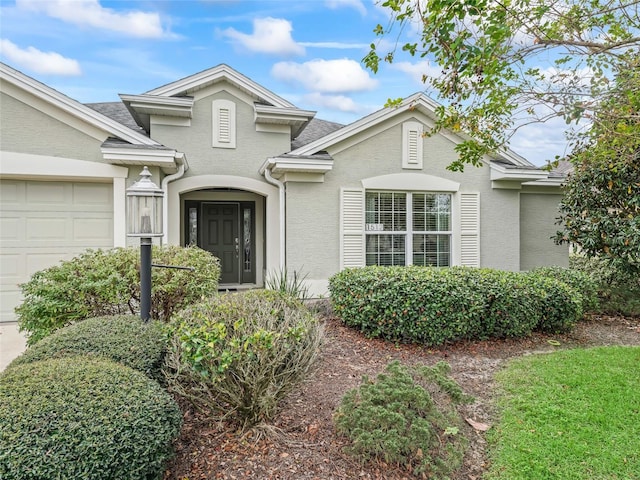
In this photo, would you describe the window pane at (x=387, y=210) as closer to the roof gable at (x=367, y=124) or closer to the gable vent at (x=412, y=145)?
the gable vent at (x=412, y=145)

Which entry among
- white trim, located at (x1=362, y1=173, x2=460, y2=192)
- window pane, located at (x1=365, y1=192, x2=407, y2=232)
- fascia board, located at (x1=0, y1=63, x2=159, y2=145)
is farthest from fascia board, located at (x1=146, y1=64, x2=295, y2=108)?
window pane, located at (x1=365, y1=192, x2=407, y2=232)

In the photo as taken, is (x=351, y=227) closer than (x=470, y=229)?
Yes

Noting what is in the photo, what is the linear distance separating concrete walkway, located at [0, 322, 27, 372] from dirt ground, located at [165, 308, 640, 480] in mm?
3685

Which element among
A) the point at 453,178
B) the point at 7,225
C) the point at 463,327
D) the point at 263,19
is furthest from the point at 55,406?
the point at 453,178

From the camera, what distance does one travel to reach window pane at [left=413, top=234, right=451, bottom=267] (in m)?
9.39

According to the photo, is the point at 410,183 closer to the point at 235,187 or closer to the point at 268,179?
the point at 268,179

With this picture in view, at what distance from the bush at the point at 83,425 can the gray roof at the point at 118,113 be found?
779 centimetres

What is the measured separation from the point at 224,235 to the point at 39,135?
510 cm

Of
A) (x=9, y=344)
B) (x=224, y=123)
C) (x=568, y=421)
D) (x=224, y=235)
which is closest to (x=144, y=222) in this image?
(x=9, y=344)

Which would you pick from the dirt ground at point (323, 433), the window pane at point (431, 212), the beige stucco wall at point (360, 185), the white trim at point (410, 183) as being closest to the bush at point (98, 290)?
the dirt ground at point (323, 433)

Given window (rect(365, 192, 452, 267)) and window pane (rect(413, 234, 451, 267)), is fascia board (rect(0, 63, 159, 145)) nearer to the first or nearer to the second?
window (rect(365, 192, 452, 267))

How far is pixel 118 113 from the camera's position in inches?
411

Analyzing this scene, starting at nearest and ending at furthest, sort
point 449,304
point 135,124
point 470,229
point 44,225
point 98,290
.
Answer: point 98,290 < point 449,304 < point 44,225 < point 470,229 < point 135,124

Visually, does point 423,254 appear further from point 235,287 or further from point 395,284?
point 235,287
